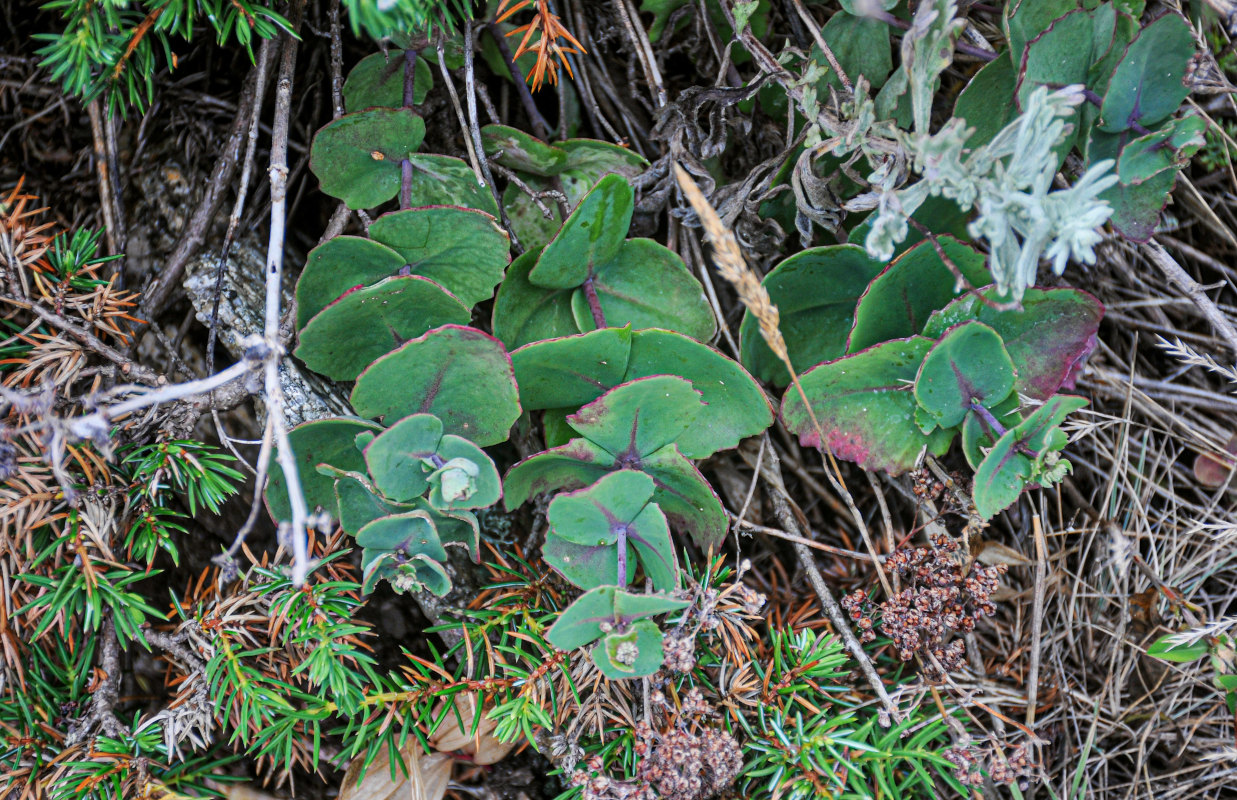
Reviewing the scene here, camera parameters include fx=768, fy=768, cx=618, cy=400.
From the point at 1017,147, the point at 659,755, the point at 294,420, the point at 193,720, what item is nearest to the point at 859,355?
the point at 1017,147

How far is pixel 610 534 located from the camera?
4.08 feet

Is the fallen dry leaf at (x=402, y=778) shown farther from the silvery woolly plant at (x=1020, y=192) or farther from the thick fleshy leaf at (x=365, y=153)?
the silvery woolly plant at (x=1020, y=192)

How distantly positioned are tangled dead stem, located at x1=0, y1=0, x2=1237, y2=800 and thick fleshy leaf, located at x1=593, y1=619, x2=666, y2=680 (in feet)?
0.29

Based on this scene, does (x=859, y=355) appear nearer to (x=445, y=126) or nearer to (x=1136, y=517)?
(x=1136, y=517)

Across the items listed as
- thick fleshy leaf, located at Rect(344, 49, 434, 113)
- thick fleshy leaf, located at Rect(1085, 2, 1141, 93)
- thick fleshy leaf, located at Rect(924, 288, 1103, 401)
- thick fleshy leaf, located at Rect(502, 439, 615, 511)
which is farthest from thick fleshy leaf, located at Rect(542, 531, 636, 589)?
thick fleshy leaf, located at Rect(1085, 2, 1141, 93)

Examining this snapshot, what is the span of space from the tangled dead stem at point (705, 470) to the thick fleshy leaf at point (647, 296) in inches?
4.5

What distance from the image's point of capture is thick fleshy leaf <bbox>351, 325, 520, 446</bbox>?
1.20 metres

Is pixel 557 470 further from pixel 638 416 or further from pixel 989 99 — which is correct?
pixel 989 99

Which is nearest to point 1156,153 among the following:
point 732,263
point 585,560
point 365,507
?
point 732,263

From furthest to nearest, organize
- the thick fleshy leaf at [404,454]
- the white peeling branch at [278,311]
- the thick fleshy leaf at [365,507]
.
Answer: the thick fleshy leaf at [365,507] → the thick fleshy leaf at [404,454] → the white peeling branch at [278,311]

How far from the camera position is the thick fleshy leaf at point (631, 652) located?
108cm

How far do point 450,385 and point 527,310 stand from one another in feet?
0.88

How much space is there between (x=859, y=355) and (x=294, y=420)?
1.01 m

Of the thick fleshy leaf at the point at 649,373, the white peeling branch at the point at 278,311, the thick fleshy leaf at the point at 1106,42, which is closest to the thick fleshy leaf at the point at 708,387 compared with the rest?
the thick fleshy leaf at the point at 649,373
